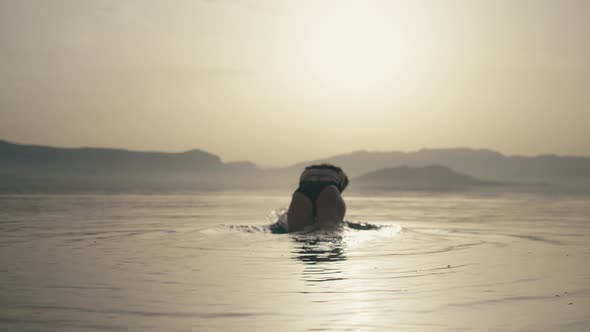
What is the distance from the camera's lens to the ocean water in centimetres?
579

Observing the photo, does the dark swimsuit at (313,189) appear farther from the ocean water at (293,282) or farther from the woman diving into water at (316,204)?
the ocean water at (293,282)

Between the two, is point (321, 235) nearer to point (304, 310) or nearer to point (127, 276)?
point (127, 276)

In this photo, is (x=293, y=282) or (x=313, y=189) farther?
(x=313, y=189)

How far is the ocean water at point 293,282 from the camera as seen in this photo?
19.0 feet

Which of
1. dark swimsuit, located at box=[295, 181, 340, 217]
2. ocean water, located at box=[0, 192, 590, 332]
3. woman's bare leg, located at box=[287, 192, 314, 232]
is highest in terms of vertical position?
dark swimsuit, located at box=[295, 181, 340, 217]

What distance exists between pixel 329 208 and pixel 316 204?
0.39 m

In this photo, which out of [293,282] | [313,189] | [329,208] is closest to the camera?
[293,282]

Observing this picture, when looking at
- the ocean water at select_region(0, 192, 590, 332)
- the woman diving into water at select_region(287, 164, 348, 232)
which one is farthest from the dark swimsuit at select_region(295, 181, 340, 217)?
the ocean water at select_region(0, 192, 590, 332)

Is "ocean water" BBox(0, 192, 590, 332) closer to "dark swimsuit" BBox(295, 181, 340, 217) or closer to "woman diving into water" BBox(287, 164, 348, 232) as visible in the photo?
"woman diving into water" BBox(287, 164, 348, 232)

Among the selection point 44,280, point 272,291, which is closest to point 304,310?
point 272,291

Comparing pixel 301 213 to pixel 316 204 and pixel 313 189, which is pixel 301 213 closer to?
pixel 316 204

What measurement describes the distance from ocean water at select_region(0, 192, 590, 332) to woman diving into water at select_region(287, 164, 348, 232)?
0.76 metres

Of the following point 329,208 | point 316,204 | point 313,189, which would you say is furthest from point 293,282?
point 313,189

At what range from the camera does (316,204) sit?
15.4m
